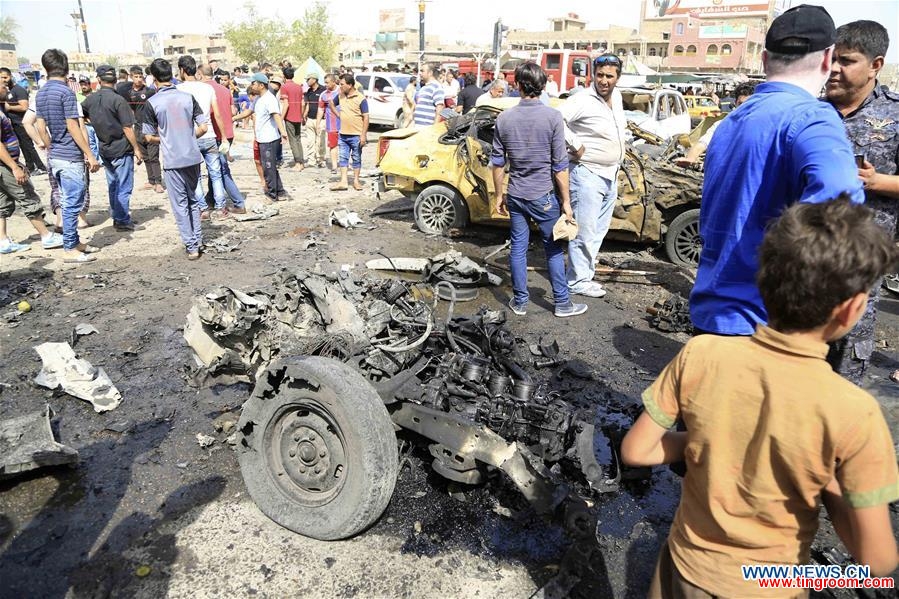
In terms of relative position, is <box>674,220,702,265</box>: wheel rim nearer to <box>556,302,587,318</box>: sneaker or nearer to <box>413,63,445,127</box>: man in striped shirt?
<box>556,302,587,318</box>: sneaker

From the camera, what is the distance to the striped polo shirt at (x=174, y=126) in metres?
6.20

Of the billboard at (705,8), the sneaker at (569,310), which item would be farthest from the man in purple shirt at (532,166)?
the billboard at (705,8)

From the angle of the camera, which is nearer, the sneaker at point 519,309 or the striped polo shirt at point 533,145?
the striped polo shirt at point 533,145

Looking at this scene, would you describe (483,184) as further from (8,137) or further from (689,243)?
(8,137)

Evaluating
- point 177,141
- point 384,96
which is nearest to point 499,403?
point 177,141

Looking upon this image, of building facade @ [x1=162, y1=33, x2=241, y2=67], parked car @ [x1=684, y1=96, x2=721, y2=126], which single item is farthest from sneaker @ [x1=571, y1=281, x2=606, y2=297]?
building facade @ [x1=162, y1=33, x2=241, y2=67]

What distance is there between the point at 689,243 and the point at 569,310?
2.25 meters

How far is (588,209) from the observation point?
5.15 metres

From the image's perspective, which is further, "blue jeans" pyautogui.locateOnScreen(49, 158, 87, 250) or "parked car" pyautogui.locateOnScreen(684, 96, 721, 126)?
"parked car" pyautogui.locateOnScreen(684, 96, 721, 126)

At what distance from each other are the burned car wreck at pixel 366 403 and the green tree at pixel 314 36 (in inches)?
2138

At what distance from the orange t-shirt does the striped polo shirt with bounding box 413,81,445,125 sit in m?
10.8

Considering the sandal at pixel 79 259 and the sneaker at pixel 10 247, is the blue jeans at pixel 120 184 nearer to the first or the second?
the sneaker at pixel 10 247

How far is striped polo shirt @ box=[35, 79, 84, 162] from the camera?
20.0ft

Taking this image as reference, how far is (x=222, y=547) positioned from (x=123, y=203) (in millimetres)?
6797
